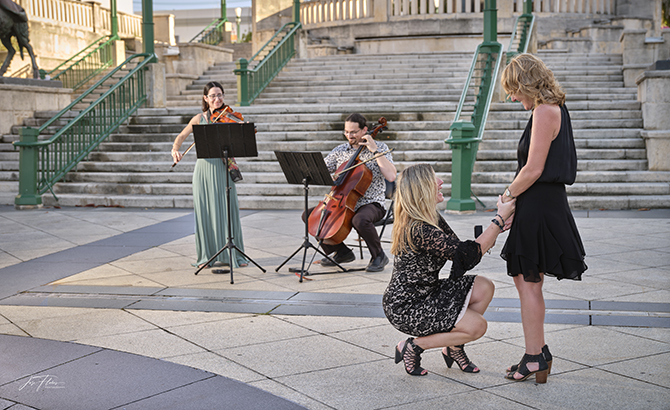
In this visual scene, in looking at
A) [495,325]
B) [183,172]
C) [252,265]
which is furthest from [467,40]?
[495,325]

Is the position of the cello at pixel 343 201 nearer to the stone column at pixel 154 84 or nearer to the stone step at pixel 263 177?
the stone step at pixel 263 177

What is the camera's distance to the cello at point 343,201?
6.65 meters

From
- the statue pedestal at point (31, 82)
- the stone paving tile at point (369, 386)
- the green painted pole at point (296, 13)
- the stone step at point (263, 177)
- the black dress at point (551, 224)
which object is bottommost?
the stone paving tile at point (369, 386)

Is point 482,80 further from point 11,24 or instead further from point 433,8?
point 433,8

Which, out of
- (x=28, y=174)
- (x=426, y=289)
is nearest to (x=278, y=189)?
(x=28, y=174)

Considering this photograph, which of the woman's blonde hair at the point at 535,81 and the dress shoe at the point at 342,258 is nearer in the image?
the woman's blonde hair at the point at 535,81

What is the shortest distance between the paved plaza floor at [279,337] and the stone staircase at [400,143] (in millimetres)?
3768

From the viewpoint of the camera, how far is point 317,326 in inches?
200

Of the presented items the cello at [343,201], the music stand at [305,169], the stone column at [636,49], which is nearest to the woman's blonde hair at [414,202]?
the music stand at [305,169]

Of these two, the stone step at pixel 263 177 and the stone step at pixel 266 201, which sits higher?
the stone step at pixel 263 177

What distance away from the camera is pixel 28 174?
12.0 m

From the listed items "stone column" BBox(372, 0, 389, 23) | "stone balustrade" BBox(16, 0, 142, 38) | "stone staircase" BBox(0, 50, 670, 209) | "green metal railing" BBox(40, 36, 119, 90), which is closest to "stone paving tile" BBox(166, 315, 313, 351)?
"stone staircase" BBox(0, 50, 670, 209)

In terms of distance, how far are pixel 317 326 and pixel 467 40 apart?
19.5m

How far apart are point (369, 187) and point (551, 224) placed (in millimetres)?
3411
